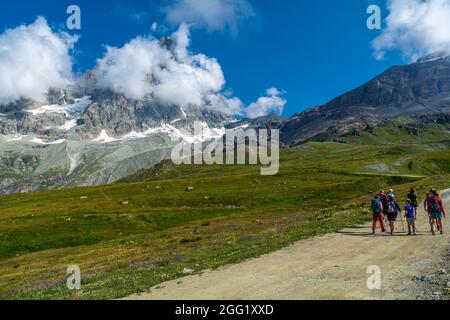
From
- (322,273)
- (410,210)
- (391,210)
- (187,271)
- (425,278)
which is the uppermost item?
(410,210)

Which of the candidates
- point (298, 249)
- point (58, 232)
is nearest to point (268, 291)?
point (298, 249)

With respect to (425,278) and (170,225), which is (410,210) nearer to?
(425,278)

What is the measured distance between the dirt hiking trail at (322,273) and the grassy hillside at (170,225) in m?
2.48

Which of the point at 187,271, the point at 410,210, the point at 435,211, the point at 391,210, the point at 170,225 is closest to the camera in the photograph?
the point at 187,271

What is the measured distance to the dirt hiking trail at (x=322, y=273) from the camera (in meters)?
19.9

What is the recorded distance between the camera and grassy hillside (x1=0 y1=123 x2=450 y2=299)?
32.7m

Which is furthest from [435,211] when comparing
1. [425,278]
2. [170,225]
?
[170,225]

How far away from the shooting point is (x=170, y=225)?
86562 mm

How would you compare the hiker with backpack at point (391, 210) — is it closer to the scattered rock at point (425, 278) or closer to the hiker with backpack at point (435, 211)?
the hiker with backpack at point (435, 211)

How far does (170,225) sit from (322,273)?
215 ft

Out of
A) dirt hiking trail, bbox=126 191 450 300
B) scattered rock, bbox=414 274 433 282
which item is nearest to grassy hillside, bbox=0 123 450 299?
dirt hiking trail, bbox=126 191 450 300

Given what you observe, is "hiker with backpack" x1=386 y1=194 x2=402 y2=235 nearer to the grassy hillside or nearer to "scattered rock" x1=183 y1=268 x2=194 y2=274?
the grassy hillside

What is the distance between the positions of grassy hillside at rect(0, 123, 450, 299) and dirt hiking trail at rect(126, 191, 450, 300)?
248 cm
